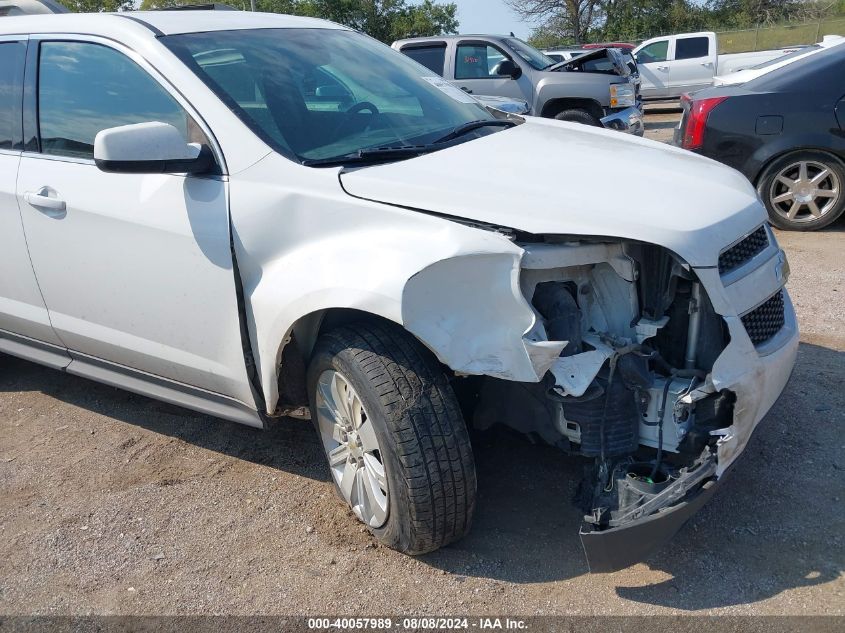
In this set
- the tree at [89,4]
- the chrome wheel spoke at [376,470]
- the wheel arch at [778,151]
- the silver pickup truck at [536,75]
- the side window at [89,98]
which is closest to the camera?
the chrome wheel spoke at [376,470]

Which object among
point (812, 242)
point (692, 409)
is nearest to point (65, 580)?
point (692, 409)

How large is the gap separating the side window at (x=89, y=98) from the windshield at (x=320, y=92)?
0.20 m

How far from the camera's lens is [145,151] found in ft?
9.36

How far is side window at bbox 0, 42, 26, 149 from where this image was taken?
3674 mm

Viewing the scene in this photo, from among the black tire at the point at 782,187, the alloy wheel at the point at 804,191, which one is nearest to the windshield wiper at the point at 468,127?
the black tire at the point at 782,187

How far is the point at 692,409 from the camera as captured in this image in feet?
8.64

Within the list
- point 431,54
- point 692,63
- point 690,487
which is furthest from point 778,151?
point 692,63

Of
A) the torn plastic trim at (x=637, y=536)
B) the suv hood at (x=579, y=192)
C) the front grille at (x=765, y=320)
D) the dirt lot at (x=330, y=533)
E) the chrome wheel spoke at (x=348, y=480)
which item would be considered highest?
the suv hood at (x=579, y=192)

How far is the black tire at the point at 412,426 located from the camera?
2.62 meters

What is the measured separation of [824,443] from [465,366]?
1940mm

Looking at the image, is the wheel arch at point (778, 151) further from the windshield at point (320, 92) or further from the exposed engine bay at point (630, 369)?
the exposed engine bay at point (630, 369)

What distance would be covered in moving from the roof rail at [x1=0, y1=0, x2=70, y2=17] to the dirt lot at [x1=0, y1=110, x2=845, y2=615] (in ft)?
7.87

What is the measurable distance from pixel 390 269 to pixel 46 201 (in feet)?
5.85

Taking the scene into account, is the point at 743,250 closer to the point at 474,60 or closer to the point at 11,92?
the point at 11,92
